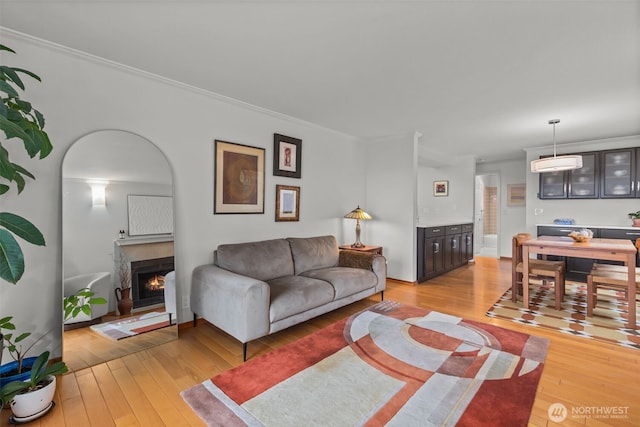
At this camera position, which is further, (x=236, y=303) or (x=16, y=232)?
(x=236, y=303)

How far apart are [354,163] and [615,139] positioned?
435cm

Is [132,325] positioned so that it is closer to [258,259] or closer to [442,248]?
[258,259]

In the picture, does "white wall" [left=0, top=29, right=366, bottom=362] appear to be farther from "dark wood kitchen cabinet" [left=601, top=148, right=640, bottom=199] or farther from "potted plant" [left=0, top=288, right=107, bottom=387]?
"dark wood kitchen cabinet" [left=601, top=148, right=640, bottom=199]

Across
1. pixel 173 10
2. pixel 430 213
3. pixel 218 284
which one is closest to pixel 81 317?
pixel 218 284

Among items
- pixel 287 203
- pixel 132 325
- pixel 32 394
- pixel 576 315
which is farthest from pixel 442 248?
pixel 32 394

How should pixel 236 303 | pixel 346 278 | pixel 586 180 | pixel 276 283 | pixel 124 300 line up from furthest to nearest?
pixel 586 180
pixel 346 278
pixel 276 283
pixel 124 300
pixel 236 303

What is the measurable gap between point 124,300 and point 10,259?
1.22 m

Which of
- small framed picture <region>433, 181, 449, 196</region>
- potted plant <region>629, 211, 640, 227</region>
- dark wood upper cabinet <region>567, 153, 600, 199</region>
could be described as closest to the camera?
potted plant <region>629, 211, 640, 227</region>

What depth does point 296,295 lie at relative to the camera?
2650 mm

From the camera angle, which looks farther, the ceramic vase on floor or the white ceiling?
the ceramic vase on floor

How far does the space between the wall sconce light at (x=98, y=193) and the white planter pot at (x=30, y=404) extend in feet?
4.29

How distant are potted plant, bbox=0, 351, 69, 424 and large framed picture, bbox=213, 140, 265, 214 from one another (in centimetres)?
177

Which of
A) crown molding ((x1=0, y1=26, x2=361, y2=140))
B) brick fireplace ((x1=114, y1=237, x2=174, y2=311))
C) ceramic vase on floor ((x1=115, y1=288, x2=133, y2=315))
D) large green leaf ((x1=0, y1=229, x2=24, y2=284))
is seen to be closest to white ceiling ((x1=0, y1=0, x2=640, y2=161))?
crown molding ((x1=0, y1=26, x2=361, y2=140))

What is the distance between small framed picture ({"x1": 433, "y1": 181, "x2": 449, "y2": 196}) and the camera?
680 centimetres
